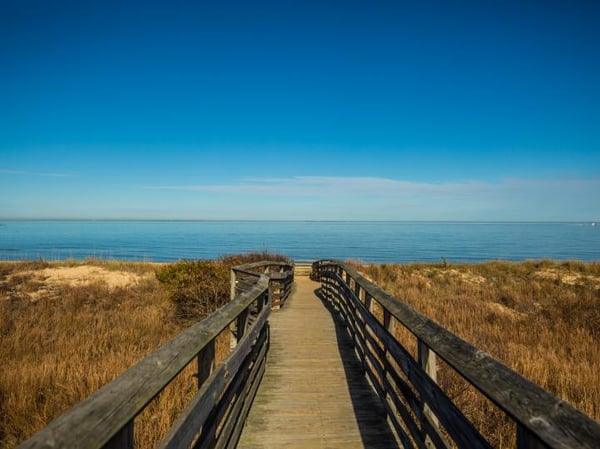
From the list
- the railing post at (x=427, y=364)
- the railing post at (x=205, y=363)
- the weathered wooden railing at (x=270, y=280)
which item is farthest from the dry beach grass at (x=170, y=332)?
the railing post at (x=205, y=363)

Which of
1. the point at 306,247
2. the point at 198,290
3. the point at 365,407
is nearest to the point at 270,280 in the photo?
→ the point at 198,290

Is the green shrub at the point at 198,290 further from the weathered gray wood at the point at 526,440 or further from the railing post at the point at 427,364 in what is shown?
the weathered gray wood at the point at 526,440

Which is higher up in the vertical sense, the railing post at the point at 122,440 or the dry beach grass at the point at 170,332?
the railing post at the point at 122,440

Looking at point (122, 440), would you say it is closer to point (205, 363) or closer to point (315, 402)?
point (205, 363)

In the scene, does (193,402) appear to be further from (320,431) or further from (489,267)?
(489,267)

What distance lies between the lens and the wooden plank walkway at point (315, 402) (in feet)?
11.6

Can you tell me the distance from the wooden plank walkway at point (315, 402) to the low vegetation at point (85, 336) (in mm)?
1242

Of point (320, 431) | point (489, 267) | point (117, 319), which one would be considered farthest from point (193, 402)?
point (489, 267)

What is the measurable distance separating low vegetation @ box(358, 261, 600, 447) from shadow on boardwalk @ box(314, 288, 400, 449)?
1.33 meters

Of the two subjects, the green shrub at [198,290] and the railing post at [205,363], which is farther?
the green shrub at [198,290]

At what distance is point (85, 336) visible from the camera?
27.5ft

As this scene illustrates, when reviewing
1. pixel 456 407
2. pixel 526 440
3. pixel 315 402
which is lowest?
pixel 315 402

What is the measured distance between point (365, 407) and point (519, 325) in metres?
7.52

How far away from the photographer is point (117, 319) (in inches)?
396
